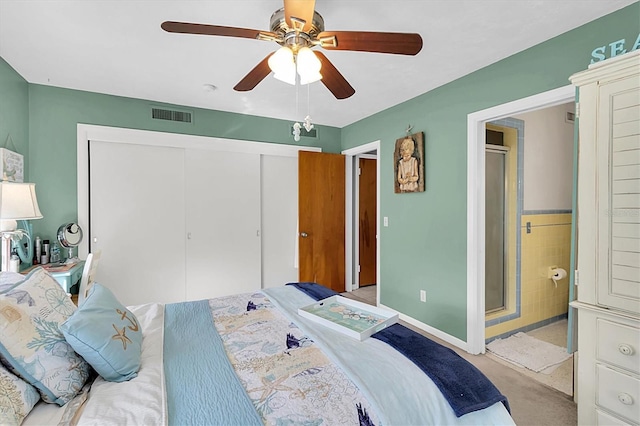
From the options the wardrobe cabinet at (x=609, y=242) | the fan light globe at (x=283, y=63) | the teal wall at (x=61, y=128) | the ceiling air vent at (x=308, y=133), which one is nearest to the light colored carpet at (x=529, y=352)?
the wardrobe cabinet at (x=609, y=242)

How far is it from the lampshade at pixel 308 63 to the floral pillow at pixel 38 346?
1555mm

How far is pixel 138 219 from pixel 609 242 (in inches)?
154

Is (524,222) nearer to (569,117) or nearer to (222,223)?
(569,117)

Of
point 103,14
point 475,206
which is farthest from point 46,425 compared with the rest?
point 475,206

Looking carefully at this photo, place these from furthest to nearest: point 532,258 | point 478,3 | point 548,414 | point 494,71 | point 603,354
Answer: point 532,258 → point 494,71 → point 548,414 → point 478,3 → point 603,354

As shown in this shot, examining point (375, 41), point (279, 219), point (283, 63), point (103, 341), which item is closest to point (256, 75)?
point (283, 63)

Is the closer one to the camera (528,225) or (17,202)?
(17,202)

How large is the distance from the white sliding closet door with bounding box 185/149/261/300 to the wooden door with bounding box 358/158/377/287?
5.84 ft

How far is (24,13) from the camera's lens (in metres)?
1.84

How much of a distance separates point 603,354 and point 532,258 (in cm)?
193

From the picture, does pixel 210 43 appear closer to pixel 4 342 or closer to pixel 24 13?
pixel 24 13

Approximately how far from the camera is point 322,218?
426 centimetres

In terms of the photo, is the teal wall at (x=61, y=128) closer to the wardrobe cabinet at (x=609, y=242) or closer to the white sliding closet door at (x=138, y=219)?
the white sliding closet door at (x=138, y=219)

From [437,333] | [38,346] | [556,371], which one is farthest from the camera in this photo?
[437,333]
